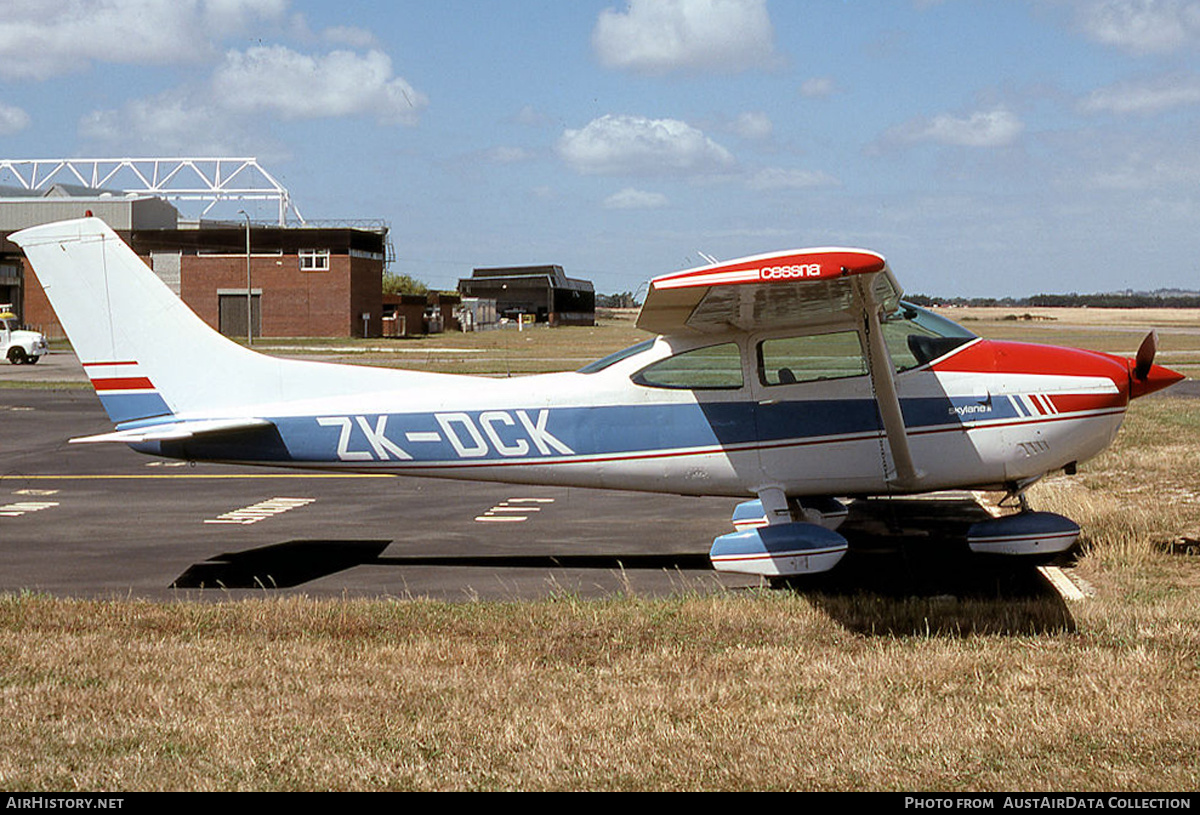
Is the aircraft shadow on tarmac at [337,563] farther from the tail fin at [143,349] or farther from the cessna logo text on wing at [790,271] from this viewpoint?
the cessna logo text on wing at [790,271]

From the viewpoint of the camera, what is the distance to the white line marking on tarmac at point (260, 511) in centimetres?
1323

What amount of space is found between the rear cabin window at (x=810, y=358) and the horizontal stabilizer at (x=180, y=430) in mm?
4468

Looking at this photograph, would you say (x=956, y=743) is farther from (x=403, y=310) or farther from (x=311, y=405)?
(x=403, y=310)

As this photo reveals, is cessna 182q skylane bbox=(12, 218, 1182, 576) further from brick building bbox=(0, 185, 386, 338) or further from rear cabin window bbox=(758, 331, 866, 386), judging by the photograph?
brick building bbox=(0, 185, 386, 338)

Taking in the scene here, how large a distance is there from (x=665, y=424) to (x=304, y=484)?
795cm

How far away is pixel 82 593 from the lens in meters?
9.41

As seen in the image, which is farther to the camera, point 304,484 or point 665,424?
point 304,484

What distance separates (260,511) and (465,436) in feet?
15.7

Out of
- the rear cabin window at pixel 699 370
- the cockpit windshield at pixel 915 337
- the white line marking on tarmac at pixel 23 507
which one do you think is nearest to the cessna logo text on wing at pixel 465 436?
the rear cabin window at pixel 699 370

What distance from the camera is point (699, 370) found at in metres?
9.95

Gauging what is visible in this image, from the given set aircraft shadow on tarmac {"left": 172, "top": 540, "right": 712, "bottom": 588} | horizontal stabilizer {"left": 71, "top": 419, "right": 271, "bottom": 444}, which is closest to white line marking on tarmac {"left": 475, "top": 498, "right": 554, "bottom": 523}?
aircraft shadow on tarmac {"left": 172, "top": 540, "right": 712, "bottom": 588}

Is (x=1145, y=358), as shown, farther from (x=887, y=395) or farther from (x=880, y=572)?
(x=880, y=572)
